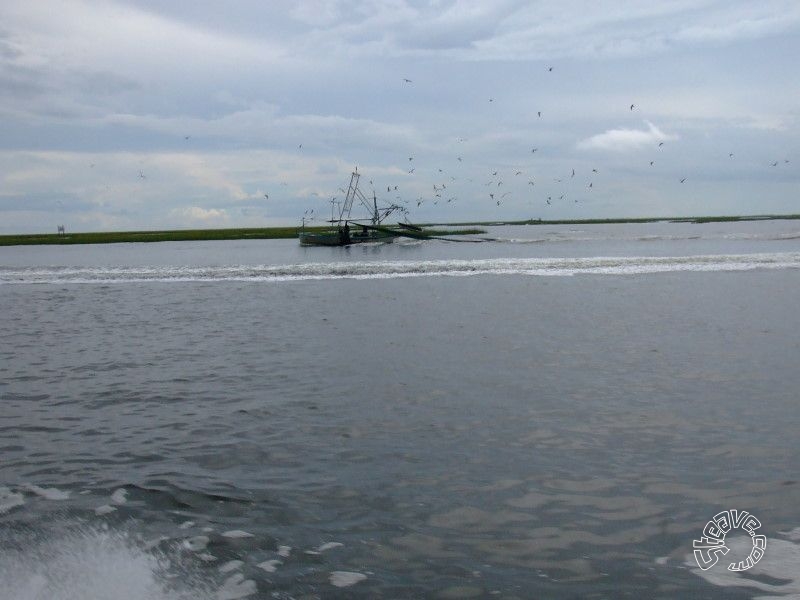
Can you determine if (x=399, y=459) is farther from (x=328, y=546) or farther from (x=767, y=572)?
(x=767, y=572)

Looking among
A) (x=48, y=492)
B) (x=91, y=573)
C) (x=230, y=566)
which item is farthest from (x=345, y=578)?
(x=48, y=492)

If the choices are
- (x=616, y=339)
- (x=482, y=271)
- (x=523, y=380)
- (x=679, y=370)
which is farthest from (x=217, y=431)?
(x=482, y=271)

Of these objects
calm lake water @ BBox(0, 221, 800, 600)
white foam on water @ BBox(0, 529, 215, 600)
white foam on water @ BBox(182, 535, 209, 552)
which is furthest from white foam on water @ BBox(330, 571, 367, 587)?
white foam on water @ BBox(182, 535, 209, 552)

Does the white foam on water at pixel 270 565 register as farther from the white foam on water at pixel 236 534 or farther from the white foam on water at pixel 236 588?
the white foam on water at pixel 236 534

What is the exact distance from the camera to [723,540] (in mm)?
6777

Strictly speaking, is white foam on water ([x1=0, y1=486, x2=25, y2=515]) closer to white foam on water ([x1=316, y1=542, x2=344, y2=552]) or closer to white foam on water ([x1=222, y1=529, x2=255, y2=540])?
white foam on water ([x1=222, y1=529, x2=255, y2=540])

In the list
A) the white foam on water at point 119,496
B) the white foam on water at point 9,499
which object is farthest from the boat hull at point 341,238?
the white foam on water at point 119,496

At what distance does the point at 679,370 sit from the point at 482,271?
28.6 m

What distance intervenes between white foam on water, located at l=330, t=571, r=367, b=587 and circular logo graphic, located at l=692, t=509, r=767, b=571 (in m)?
3.01

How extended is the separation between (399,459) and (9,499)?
458 centimetres

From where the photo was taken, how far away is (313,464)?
9.01m

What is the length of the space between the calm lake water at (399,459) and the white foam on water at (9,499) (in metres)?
0.05

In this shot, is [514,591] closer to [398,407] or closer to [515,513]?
[515,513]

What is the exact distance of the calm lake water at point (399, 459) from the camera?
629cm
